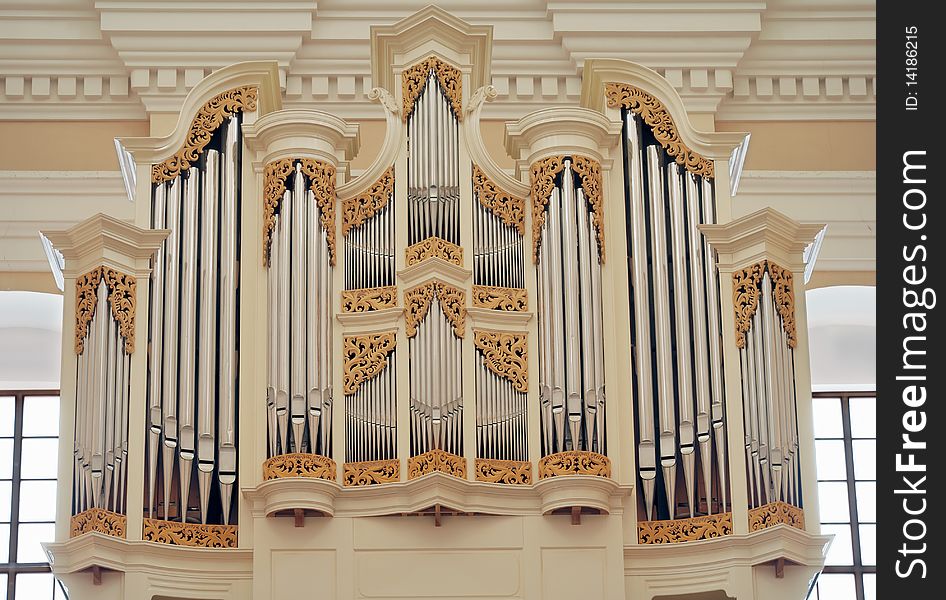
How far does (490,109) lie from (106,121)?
2494 mm

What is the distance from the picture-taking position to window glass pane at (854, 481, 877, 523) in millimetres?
11969

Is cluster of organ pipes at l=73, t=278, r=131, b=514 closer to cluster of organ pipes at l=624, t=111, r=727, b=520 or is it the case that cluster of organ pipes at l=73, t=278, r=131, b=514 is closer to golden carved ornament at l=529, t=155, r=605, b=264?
golden carved ornament at l=529, t=155, r=605, b=264

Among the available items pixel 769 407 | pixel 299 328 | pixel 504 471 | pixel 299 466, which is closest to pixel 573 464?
pixel 504 471

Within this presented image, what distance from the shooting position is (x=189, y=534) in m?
8.67

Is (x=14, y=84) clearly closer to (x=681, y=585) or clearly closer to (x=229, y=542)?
(x=229, y=542)

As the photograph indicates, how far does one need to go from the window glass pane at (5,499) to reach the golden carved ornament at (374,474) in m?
3.76

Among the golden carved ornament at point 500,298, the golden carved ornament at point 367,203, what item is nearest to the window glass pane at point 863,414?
the golden carved ornament at point 500,298

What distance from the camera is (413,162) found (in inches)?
373

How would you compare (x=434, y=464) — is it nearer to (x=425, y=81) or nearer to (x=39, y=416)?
(x=425, y=81)

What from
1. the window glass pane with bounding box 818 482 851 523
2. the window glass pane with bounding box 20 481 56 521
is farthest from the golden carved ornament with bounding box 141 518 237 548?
the window glass pane with bounding box 818 482 851 523

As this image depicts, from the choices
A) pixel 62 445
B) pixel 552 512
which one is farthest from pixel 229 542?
pixel 552 512

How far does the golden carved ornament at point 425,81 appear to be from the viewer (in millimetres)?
9672

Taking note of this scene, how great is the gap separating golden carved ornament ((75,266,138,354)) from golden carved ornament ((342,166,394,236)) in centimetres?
111
